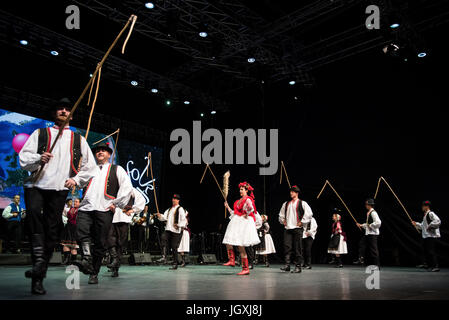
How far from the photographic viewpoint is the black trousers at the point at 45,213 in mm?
3500

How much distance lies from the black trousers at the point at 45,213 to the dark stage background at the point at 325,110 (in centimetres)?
755

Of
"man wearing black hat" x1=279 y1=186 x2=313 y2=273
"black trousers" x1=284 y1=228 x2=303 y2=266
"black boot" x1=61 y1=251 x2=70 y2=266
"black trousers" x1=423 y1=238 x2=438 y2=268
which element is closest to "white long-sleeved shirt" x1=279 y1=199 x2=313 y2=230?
"man wearing black hat" x1=279 y1=186 x2=313 y2=273

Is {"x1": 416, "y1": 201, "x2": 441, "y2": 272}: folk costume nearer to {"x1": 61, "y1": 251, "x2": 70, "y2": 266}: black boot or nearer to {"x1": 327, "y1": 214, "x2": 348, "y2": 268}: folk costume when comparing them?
{"x1": 327, "y1": 214, "x2": 348, "y2": 268}: folk costume

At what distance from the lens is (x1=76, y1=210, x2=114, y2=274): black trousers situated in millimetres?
4867

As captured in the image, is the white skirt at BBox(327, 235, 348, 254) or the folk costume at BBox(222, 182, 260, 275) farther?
the white skirt at BBox(327, 235, 348, 254)

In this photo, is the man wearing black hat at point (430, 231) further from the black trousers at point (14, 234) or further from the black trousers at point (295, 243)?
the black trousers at point (14, 234)

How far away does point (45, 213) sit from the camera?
3639mm

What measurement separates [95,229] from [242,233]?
302 centimetres

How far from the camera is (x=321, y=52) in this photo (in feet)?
41.6

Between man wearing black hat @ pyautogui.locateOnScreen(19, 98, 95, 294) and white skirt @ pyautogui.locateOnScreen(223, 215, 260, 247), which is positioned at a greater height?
man wearing black hat @ pyautogui.locateOnScreen(19, 98, 95, 294)

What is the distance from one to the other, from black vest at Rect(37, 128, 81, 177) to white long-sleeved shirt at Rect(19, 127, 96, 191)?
30mm

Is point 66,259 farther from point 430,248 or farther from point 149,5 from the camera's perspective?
point 430,248
